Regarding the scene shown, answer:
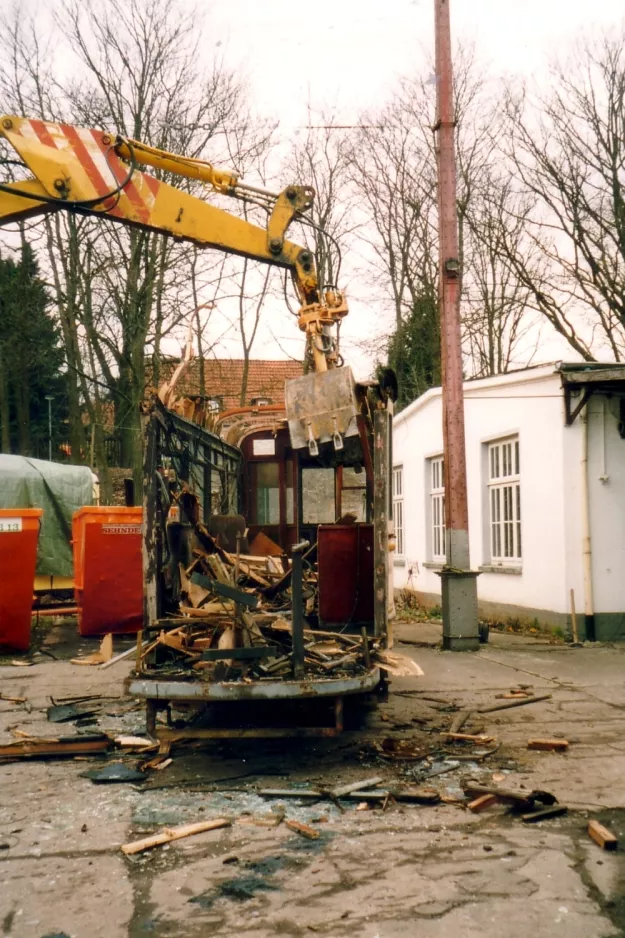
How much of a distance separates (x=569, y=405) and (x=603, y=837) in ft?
25.8

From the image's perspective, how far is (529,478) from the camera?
12.3 meters

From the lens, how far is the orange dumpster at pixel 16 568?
10.2m

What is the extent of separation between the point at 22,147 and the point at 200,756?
4963mm

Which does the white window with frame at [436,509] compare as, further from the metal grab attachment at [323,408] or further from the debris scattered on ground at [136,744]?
the debris scattered on ground at [136,744]

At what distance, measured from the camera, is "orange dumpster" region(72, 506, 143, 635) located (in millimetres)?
11391

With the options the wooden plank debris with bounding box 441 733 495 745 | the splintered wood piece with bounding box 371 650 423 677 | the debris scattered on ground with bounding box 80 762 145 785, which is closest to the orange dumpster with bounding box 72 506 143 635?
the splintered wood piece with bounding box 371 650 423 677

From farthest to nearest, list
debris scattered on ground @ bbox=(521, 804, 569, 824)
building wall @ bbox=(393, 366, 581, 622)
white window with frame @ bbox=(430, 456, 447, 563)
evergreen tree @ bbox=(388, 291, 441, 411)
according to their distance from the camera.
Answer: evergreen tree @ bbox=(388, 291, 441, 411) < white window with frame @ bbox=(430, 456, 447, 563) < building wall @ bbox=(393, 366, 581, 622) < debris scattered on ground @ bbox=(521, 804, 569, 824)

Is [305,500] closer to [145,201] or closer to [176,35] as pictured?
[145,201]

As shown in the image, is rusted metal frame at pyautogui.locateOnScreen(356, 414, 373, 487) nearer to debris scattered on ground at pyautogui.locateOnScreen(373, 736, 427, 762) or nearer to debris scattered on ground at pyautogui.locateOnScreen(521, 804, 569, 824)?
debris scattered on ground at pyautogui.locateOnScreen(373, 736, 427, 762)

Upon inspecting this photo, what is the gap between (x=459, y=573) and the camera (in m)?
10.9

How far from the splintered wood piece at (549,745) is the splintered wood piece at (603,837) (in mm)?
1639

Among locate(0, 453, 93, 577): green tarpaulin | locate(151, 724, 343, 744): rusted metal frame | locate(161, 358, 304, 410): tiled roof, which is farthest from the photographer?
locate(161, 358, 304, 410): tiled roof

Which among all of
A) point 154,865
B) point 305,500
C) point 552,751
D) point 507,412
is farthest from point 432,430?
point 154,865

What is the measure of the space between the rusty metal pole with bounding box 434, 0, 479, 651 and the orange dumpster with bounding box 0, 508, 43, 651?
15.6 ft
